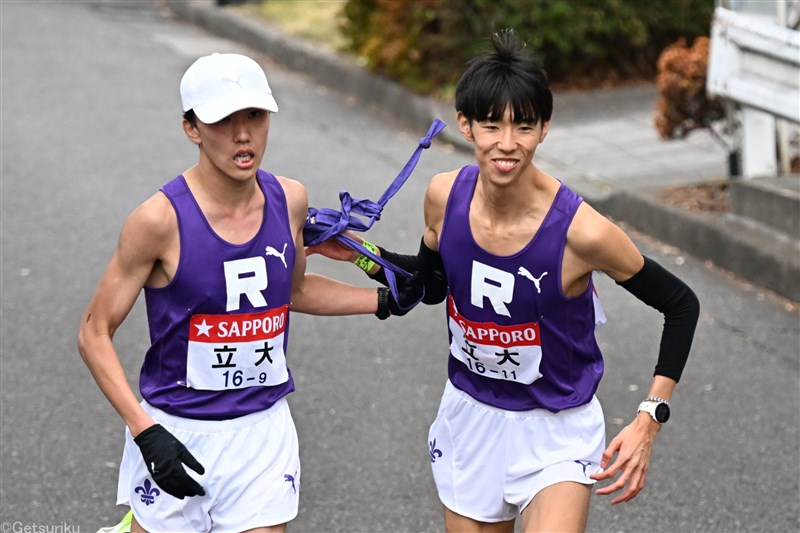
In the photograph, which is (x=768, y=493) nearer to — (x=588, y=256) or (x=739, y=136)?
(x=588, y=256)

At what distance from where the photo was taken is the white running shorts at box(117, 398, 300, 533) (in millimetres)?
3777

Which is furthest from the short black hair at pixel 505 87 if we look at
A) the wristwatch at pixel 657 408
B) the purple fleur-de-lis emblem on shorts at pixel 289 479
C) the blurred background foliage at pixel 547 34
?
the blurred background foliage at pixel 547 34

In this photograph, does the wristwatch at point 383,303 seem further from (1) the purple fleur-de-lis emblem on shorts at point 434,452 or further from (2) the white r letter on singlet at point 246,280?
(2) the white r letter on singlet at point 246,280

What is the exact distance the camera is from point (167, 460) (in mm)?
3525

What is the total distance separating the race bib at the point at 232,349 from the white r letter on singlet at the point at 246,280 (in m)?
0.04

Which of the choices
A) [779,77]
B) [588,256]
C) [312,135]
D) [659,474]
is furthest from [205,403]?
[312,135]

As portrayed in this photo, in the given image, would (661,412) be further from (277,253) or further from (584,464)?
(277,253)

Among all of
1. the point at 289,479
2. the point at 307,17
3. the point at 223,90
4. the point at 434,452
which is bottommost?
the point at 307,17

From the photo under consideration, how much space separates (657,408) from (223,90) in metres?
1.52

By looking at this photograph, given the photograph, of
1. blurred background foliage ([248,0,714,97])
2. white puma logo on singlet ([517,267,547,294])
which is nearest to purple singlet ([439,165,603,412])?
white puma logo on singlet ([517,267,547,294])

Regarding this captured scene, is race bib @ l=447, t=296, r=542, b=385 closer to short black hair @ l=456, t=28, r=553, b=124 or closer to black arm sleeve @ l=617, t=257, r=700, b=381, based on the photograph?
black arm sleeve @ l=617, t=257, r=700, b=381

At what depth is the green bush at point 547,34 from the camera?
12070mm

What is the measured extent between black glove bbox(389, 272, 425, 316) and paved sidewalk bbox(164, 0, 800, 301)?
4220mm

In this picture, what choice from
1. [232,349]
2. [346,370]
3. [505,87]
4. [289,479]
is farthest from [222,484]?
[346,370]
